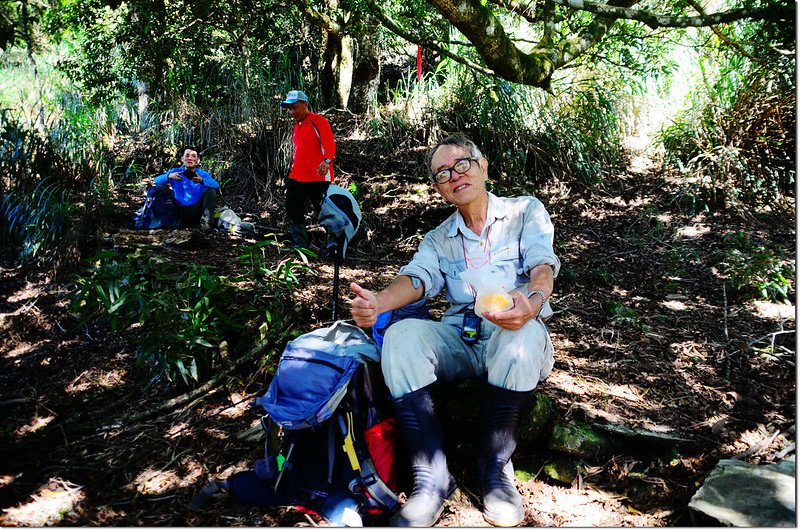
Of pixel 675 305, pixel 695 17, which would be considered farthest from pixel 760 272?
pixel 695 17

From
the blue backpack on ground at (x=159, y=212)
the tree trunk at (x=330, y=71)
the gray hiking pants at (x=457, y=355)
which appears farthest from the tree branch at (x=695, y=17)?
the tree trunk at (x=330, y=71)

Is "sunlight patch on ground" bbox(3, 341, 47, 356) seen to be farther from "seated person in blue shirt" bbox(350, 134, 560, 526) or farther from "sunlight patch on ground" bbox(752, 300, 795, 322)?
"sunlight patch on ground" bbox(752, 300, 795, 322)

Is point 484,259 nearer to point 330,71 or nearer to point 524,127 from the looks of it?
point 524,127

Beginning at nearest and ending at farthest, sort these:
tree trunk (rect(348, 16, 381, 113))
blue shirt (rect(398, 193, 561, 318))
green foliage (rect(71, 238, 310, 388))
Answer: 1. blue shirt (rect(398, 193, 561, 318))
2. green foliage (rect(71, 238, 310, 388))
3. tree trunk (rect(348, 16, 381, 113))

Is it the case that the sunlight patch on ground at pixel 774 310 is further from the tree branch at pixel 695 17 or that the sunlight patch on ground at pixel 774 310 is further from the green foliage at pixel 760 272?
the tree branch at pixel 695 17

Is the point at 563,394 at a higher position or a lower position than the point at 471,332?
lower

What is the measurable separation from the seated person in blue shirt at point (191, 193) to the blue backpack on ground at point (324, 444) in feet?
13.8

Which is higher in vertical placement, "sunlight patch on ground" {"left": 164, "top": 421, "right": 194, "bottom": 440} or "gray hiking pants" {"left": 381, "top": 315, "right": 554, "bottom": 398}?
"gray hiking pants" {"left": 381, "top": 315, "right": 554, "bottom": 398}

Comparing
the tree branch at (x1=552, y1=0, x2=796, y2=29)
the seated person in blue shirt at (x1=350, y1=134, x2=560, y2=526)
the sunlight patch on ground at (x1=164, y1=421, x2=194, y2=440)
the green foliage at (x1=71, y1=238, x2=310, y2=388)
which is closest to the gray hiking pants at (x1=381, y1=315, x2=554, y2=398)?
the seated person in blue shirt at (x1=350, y1=134, x2=560, y2=526)

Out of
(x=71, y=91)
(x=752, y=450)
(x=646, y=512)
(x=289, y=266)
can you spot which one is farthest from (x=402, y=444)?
(x=71, y=91)

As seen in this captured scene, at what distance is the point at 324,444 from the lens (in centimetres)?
229

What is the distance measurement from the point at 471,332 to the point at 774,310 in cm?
256

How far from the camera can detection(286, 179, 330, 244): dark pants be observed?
577 centimetres

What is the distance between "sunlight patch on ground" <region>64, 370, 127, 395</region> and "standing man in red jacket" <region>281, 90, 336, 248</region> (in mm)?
2411
